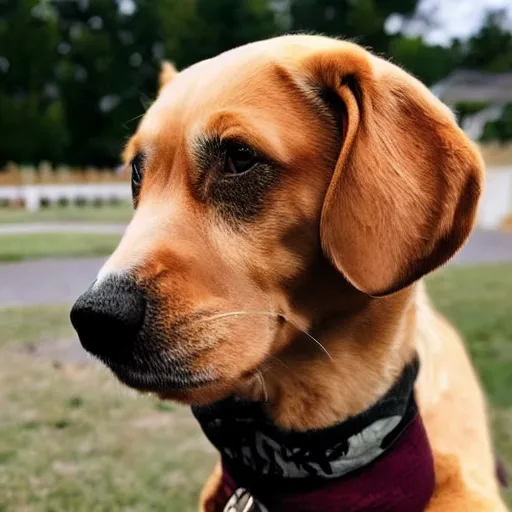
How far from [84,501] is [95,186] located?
21763 millimetres

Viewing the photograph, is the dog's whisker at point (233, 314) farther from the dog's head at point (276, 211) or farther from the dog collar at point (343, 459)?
the dog collar at point (343, 459)

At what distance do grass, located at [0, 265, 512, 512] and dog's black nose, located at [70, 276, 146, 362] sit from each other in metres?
1.54

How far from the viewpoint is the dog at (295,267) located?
161 centimetres

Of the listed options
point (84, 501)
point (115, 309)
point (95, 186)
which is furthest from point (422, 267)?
point (95, 186)

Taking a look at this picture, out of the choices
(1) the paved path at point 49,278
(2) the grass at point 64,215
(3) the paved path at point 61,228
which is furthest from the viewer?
(2) the grass at point 64,215

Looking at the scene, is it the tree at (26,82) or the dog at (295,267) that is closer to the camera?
the dog at (295,267)

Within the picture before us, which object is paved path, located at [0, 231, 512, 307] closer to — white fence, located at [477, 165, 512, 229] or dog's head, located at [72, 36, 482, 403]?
dog's head, located at [72, 36, 482, 403]

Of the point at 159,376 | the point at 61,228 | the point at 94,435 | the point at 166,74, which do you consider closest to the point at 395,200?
the point at 159,376

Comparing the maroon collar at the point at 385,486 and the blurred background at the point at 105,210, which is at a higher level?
the maroon collar at the point at 385,486

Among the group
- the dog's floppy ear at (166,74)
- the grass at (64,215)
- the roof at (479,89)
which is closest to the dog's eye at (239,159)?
the dog's floppy ear at (166,74)

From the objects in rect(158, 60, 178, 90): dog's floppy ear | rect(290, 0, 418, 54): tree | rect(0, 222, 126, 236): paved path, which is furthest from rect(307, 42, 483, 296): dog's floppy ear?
rect(290, 0, 418, 54): tree

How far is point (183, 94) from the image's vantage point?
1833 millimetres

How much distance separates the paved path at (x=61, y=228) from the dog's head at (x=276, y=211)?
515 inches

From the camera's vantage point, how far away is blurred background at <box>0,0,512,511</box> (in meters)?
3.31
